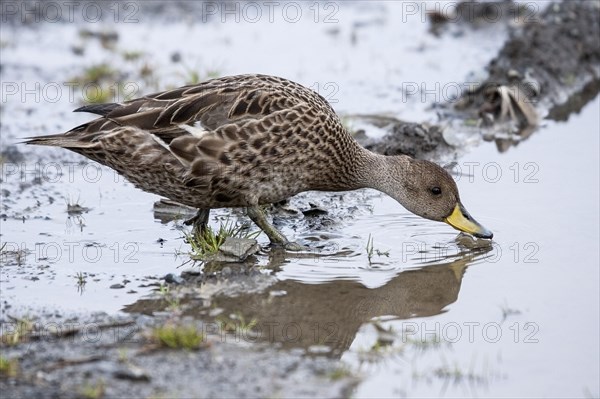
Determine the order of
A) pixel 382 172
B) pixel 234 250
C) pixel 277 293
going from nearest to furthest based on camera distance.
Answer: pixel 277 293
pixel 234 250
pixel 382 172

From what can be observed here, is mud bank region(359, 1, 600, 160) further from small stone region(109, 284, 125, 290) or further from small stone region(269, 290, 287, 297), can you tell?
small stone region(109, 284, 125, 290)

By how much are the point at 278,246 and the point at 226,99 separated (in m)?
1.18

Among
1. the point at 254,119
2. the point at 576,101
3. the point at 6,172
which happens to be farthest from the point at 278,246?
the point at 576,101

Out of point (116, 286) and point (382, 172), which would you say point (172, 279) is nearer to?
point (116, 286)

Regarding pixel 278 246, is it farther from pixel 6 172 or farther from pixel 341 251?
pixel 6 172

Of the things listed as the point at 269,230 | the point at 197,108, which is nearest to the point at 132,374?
the point at 269,230

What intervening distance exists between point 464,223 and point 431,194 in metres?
0.34

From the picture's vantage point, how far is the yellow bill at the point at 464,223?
26.5ft

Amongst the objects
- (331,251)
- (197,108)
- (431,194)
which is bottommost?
(331,251)

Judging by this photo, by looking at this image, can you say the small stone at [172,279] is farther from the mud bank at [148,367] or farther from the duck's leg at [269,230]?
the duck's leg at [269,230]

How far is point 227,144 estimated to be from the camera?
24.8ft

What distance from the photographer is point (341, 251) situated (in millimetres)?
7984

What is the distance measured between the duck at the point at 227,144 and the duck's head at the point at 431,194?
11 millimetres

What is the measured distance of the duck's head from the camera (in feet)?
26.7
